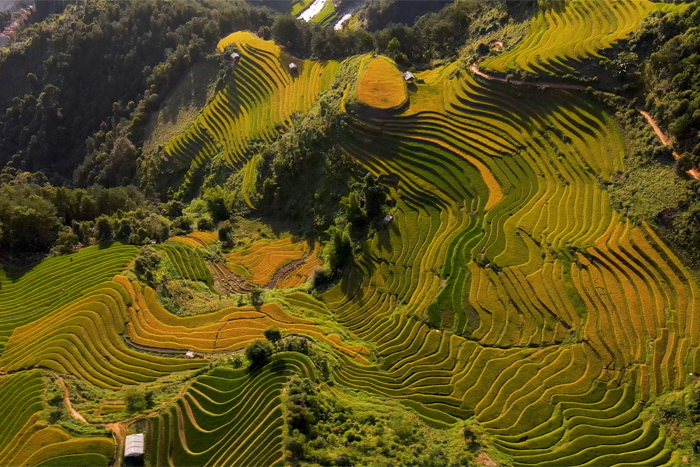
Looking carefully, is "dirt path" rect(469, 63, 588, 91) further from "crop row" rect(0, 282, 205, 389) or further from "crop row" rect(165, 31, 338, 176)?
"crop row" rect(0, 282, 205, 389)

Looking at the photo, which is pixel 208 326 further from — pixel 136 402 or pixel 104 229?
pixel 104 229

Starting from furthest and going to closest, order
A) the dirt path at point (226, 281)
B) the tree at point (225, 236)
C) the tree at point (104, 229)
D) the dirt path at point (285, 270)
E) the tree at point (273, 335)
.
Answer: the tree at point (225, 236), the tree at point (104, 229), the dirt path at point (285, 270), the dirt path at point (226, 281), the tree at point (273, 335)

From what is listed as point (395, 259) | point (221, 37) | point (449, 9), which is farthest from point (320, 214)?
point (221, 37)

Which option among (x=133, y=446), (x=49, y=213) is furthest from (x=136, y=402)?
(x=49, y=213)

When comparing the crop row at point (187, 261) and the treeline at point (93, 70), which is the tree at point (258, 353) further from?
the treeline at point (93, 70)

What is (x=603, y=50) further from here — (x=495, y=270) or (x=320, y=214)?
(x=320, y=214)

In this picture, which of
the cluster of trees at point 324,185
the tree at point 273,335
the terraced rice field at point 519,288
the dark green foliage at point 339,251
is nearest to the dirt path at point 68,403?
the tree at point 273,335
